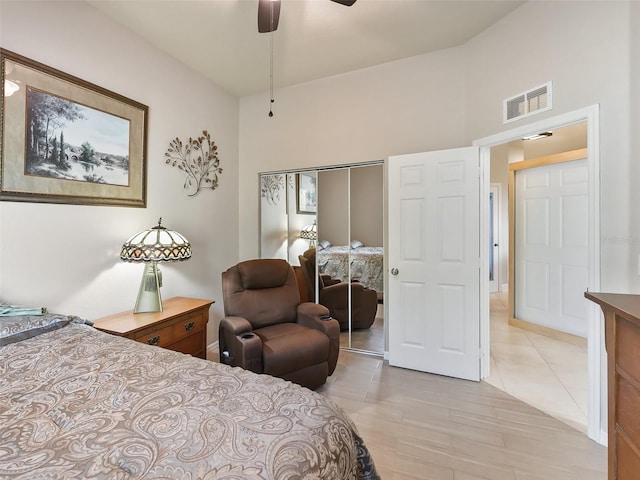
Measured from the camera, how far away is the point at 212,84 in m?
3.34

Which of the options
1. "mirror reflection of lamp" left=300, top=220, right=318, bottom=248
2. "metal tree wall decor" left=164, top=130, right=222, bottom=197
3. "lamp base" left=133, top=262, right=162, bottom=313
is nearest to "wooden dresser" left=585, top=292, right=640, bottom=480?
"mirror reflection of lamp" left=300, top=220, right=318, bottom=248

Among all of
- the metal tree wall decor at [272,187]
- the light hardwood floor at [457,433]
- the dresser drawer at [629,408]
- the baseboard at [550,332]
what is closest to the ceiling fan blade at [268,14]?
the metal tree wall decor at [272,187]

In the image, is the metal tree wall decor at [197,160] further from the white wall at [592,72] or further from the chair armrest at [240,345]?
the white wall at [592,72]

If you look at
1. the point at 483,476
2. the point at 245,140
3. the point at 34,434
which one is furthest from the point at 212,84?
the point at 483,476

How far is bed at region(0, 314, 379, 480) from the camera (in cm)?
70

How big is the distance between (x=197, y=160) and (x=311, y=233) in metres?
1.44

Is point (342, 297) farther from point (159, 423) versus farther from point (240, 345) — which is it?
point (159, 423)

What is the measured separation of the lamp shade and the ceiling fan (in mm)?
1596

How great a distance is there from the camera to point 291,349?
2.21m

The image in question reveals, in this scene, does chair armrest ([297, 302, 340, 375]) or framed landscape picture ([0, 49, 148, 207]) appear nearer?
framed landscape picture ([0, 49, 148, 207])

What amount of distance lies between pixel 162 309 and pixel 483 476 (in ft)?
7.74

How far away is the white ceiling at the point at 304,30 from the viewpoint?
2209 millimetres

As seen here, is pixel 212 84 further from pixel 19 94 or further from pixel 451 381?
pixel 451 381

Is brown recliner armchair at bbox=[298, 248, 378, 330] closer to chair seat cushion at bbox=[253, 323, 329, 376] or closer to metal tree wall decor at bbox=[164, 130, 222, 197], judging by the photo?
chair seat cushion at bbox=[253, 323, 329, 376]
